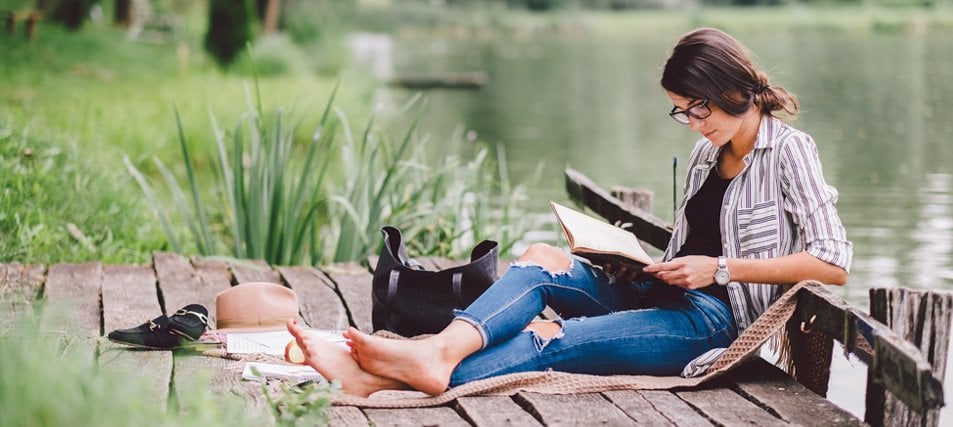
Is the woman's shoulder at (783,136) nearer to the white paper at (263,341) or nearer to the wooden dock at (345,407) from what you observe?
the wooden dock at (345,407)

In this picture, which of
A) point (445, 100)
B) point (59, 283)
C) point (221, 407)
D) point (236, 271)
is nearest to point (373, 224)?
point (236, 271)

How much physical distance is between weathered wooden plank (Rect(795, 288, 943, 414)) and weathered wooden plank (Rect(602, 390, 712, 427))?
379mm

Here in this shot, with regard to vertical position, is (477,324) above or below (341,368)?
above

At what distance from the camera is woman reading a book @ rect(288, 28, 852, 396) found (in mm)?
3043

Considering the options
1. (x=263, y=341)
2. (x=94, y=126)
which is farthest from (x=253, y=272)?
(x=94, y=126)

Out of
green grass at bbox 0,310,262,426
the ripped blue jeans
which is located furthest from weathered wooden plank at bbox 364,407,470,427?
green grass at bbox 0,310,262,426

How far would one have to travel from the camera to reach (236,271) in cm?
478

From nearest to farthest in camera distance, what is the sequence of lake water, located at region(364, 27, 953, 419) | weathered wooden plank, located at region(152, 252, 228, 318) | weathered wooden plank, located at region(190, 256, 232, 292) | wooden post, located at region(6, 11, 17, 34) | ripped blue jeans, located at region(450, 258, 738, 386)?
ripped blue jeans, located at region(450, 258, 738, 386), weathered wooden plank, located at region(152, 252, 228, 318), weathered wooden plank, located at region(190, 256, 232, 292), lake water, located at region(364, 27, 953, 419), wooden post, located at region(6, 11, 17, 34)

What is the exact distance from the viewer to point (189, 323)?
3455mm

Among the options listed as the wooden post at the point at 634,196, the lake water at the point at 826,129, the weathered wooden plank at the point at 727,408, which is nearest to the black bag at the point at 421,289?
the weathered wooden plank at the point at 727,408

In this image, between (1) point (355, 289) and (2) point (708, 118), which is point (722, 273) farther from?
(1) point (355, 289)

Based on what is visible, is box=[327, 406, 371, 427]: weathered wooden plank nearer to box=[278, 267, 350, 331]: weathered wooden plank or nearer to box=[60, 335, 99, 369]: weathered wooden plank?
box=[60, 335, 99, 369]: weathered wooden plank

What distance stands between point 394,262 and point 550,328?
0.52m

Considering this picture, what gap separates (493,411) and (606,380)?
1.13 feet
